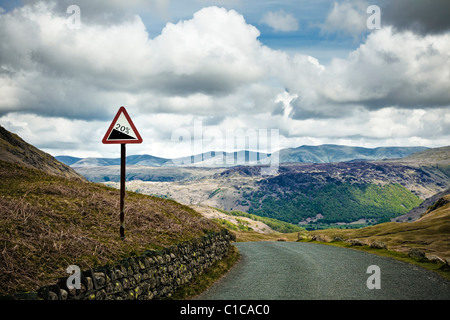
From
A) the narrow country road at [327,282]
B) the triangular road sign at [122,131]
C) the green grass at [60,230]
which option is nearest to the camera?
the green grass at [60,230]

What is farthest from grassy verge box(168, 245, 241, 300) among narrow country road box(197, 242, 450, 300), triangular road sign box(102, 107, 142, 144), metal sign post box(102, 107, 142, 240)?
triangular road sign box(102, 107, 142, 144)

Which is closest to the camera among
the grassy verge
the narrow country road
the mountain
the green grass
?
the green grass

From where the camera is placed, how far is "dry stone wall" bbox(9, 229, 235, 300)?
9.79 meters

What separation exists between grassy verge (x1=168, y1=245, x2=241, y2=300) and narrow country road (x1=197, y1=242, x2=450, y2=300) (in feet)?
1.54

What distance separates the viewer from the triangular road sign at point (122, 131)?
13852 mm

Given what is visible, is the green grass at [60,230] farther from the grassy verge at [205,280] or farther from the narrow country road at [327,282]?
the narrow country road at [327,282]

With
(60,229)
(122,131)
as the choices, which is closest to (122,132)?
(122,131)

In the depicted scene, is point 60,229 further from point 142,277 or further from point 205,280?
point 205,280

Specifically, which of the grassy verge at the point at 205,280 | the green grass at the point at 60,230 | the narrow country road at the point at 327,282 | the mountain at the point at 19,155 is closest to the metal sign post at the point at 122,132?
the green grass at the point at 60,230

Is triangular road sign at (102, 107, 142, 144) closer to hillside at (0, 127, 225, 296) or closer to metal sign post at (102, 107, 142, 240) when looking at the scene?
metal sign post at (102, 107, 142, 240)

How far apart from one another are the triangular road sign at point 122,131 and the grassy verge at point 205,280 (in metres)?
7.15
